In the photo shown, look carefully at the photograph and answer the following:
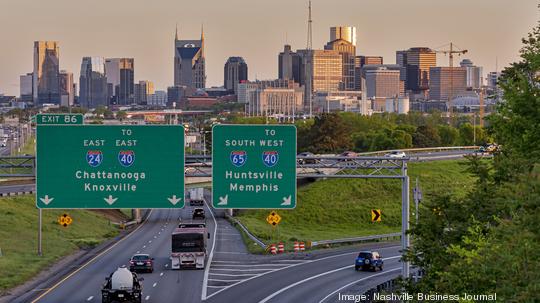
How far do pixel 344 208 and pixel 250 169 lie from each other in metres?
61.6

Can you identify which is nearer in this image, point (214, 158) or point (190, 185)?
point (214, 158)

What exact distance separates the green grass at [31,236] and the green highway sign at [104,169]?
13010 millimetres

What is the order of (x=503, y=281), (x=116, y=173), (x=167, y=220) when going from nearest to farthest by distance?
(x=503, y=281) < (x=116, y=173) < (x=167, y=220)

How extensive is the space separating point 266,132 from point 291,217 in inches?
2352

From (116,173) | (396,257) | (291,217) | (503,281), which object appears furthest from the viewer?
(291,217)

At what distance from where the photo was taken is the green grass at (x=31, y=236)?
66062mm

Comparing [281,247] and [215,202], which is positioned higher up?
[215,202]

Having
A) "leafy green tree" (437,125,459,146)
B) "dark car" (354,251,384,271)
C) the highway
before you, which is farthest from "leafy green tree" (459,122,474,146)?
"dark car" (354,251,384,271)

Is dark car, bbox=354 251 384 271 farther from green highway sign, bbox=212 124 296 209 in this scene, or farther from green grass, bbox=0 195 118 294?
green highway sign, bbox=212 124 296 209

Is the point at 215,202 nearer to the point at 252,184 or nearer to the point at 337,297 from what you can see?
the point at 252,184

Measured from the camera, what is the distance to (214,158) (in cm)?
4647

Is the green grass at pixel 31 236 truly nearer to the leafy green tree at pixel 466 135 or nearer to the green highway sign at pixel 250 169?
the green highway sign at pixel 250 169

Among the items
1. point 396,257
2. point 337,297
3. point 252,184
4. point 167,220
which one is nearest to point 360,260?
point 396,257

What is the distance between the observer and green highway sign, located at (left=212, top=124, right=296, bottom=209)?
153 feet
